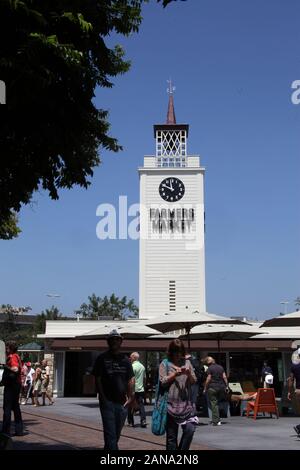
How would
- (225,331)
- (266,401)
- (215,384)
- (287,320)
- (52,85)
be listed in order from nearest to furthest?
(52,85), (215,384), (266,401), (287,320), (225,331)

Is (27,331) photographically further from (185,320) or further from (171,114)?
(185,320)

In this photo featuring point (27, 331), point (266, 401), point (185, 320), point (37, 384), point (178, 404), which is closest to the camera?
point (178, 404)

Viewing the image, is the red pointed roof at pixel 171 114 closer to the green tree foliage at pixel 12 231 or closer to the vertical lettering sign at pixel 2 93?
the green tree foliage at pixel 12 231

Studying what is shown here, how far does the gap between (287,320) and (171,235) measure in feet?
128

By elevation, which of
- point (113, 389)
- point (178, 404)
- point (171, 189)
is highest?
point (171, 189)

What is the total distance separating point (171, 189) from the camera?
5719 centimetres

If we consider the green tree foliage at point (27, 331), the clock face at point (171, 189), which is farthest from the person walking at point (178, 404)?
the green tree foliage at point (27, 331)

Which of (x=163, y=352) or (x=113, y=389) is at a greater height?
(x=163, y=352)

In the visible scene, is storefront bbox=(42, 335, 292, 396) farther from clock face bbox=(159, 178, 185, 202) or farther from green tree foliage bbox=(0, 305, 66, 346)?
green tree foliage bbox=(0, 305, 66, 346)

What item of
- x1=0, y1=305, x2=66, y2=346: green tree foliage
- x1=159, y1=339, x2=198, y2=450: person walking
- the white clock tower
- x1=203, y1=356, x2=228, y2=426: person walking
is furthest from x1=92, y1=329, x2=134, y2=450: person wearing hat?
x1=0, y1=305, x2=66, y2=346: green tree foliage

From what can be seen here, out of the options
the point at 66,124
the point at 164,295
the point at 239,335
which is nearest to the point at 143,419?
the point at 239,335

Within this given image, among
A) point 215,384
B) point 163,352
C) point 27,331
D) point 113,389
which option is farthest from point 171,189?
point 113,389

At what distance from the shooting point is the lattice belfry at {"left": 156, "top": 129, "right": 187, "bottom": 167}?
5872 centimetres

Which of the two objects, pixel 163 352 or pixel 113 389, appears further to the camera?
pixel 163 352
